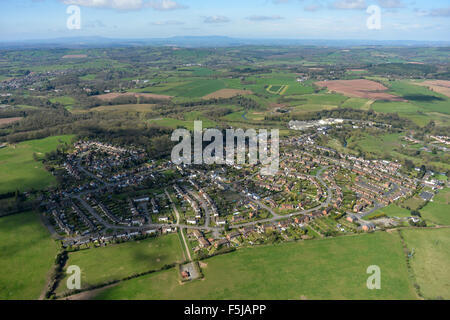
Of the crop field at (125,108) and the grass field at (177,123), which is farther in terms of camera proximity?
the crop field at (125,108)

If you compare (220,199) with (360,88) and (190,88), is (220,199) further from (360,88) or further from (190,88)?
(360,88)

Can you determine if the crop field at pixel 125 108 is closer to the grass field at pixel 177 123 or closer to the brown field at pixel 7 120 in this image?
the grass field at pixel 177 123

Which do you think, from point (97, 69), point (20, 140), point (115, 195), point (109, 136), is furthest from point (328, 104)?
point (97, 69)

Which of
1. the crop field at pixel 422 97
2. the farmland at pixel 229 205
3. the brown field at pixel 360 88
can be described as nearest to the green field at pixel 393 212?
the farmland at pixel 229 205

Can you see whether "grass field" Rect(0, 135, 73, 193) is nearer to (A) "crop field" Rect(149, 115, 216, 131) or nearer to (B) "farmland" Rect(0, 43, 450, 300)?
(B) "farmland" Rect(0, 43, 450, 300)

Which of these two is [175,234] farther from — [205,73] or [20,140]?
[205,73]
